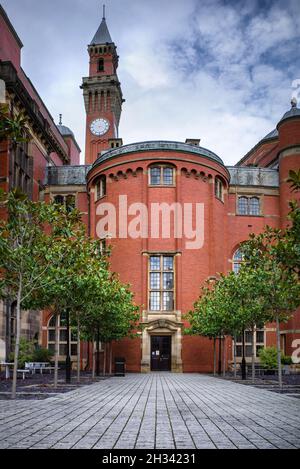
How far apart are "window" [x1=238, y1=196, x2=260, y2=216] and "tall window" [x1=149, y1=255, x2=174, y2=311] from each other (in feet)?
32.9

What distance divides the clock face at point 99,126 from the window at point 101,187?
33.0 meters

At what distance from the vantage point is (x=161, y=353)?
44438mm

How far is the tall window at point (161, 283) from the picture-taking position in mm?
45250

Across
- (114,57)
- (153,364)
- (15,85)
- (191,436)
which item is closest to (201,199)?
(153,364)

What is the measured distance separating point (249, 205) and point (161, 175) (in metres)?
9.91

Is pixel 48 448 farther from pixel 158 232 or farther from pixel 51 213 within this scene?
pixel 158 232

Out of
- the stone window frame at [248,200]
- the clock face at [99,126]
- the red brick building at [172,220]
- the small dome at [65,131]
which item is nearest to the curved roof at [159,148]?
the red brick building at [172,220]

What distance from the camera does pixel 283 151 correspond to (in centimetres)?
5103

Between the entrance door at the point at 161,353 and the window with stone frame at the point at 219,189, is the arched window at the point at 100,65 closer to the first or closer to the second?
the window with stone frame at the point at 219,189

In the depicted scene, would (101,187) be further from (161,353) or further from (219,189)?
(161,353)

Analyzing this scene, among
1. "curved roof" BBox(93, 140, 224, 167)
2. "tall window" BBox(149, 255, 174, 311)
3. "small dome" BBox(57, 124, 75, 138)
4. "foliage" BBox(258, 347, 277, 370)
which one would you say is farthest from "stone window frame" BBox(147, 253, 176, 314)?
"small dome" BBox(57, 124, 75, 138)

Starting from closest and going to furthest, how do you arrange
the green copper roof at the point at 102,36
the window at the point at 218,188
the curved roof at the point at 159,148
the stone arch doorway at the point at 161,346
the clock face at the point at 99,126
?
the stone arch doorway at the point at 161,346
the curved roof at the point at 159,148
the window at the point at 218,188
the clock face at the point at 99,126
the green copper roof at the point at 102,36

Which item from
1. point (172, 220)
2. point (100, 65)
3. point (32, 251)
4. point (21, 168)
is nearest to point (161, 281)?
point (172, 220)

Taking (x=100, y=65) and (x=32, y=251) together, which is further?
(x=100, y=65)
